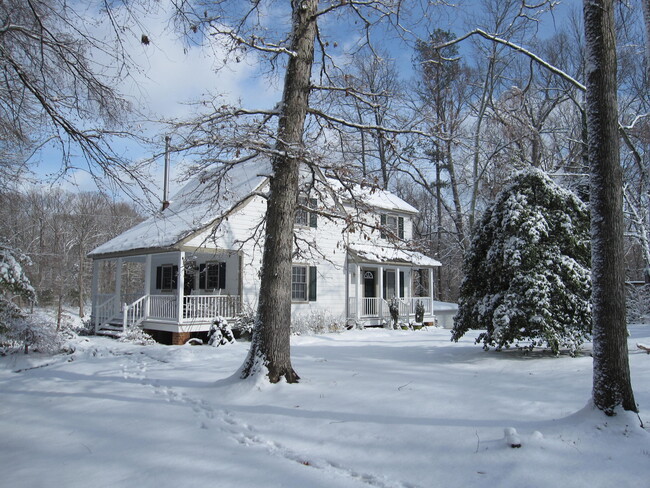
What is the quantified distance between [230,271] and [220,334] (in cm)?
424

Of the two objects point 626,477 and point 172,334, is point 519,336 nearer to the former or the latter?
point 626,477

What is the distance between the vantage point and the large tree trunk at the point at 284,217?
7160 mm

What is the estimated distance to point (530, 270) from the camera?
845cm

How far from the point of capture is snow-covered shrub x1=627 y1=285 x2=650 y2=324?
16.6m

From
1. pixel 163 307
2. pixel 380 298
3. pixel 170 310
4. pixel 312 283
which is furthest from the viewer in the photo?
pixel 380 298

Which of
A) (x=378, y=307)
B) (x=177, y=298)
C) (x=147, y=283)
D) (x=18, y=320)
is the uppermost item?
(x=147, y=283)

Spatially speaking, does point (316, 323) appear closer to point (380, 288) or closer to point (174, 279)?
point (380, 288)

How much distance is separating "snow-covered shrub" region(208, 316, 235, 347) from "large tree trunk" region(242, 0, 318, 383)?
18.6ft

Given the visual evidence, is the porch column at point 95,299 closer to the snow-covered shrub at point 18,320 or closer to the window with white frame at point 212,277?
the window with white frame at point 212,277

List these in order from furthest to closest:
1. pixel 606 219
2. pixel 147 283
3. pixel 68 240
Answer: pixel 68 240
pixel 147 283
pixel 606 219

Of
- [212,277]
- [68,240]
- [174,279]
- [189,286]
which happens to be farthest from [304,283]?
[68,240]

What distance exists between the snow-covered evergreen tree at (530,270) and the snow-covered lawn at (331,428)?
58cm

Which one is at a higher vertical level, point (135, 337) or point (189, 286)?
point (189, 286)

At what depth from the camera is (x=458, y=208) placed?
25.3 m
